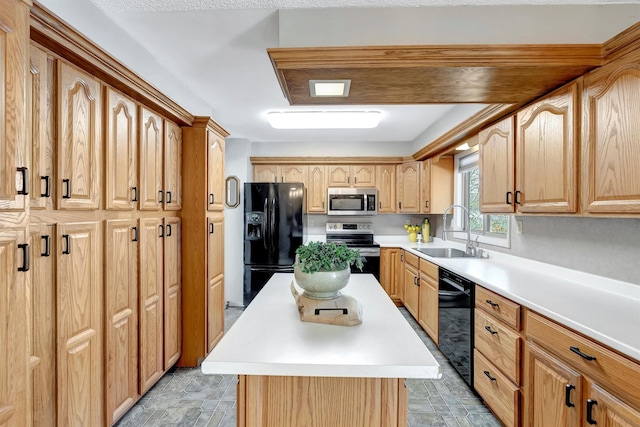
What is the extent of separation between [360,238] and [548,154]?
3129 mm

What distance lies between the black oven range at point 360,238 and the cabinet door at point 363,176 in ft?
2.18

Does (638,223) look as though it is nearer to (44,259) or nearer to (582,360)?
(582,360)

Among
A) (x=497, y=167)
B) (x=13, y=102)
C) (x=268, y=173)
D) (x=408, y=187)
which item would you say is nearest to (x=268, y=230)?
(x=268, y=173)

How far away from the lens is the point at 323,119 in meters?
3.45

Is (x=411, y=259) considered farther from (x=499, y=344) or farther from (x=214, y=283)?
(x=214, y=283)

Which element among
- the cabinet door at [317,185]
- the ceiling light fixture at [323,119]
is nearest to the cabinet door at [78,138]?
the ceiling light fixture at [323,119]

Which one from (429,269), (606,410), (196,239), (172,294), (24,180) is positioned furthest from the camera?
(429,269)

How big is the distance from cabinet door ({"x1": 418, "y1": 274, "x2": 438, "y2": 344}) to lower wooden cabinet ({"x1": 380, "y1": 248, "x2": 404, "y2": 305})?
0.82 m

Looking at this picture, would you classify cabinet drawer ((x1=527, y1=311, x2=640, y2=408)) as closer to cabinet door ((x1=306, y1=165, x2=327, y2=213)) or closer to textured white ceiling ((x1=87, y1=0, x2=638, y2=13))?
textured white ceiling ((x1=87, y1=0, x2=638, y2=13))

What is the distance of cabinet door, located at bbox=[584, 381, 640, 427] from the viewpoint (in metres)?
1.10

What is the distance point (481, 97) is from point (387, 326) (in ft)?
5.25

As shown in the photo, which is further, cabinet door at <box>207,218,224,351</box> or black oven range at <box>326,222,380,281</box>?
black oven range at <box>326,222,380,281</box>

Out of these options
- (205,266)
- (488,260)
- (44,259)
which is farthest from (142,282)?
(488,260)

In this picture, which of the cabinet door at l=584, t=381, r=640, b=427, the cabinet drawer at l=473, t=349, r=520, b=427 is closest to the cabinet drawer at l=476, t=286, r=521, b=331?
the cabinet drawer at l=473, t=349, r=520, b=427
